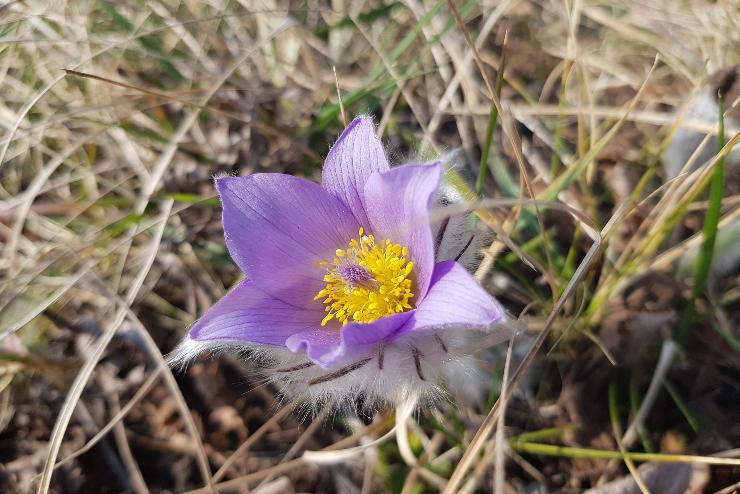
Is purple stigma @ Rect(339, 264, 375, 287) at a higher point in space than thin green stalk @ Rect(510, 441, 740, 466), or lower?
higher

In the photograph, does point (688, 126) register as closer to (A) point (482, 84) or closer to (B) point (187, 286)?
(A) point (482, 84)

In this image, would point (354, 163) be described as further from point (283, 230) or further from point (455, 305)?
point (455, 305)

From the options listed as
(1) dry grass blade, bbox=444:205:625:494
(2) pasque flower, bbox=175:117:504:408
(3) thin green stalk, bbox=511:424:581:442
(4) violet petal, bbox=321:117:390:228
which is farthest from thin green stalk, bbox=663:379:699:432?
(4) violet petal, bbox=321:117:390:228

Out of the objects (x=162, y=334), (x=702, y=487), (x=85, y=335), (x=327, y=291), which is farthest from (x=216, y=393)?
(x=702, y=487)

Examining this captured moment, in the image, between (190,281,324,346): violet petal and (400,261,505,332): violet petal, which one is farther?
(190,281,324,346): violet petal

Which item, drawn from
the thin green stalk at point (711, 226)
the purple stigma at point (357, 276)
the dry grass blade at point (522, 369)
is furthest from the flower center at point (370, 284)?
the thin green stalk at point (711, 226)

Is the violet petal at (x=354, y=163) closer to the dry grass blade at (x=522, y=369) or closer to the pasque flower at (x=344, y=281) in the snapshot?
the pasque flower at (x=344, y=281)

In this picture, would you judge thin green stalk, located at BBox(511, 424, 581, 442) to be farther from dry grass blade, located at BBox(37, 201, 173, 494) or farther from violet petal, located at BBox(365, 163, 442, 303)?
dry grass blade, located at BBox(37, 201, 173, 494)

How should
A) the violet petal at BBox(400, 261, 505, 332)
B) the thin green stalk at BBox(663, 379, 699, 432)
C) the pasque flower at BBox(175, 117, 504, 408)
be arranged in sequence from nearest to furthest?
the violet petal at BBox(400, 261, 505, 332) → the pasque flower at BBox(175, 117, 504, 408) → the thin green stalk at BBox(663, 379, 699, 432)
